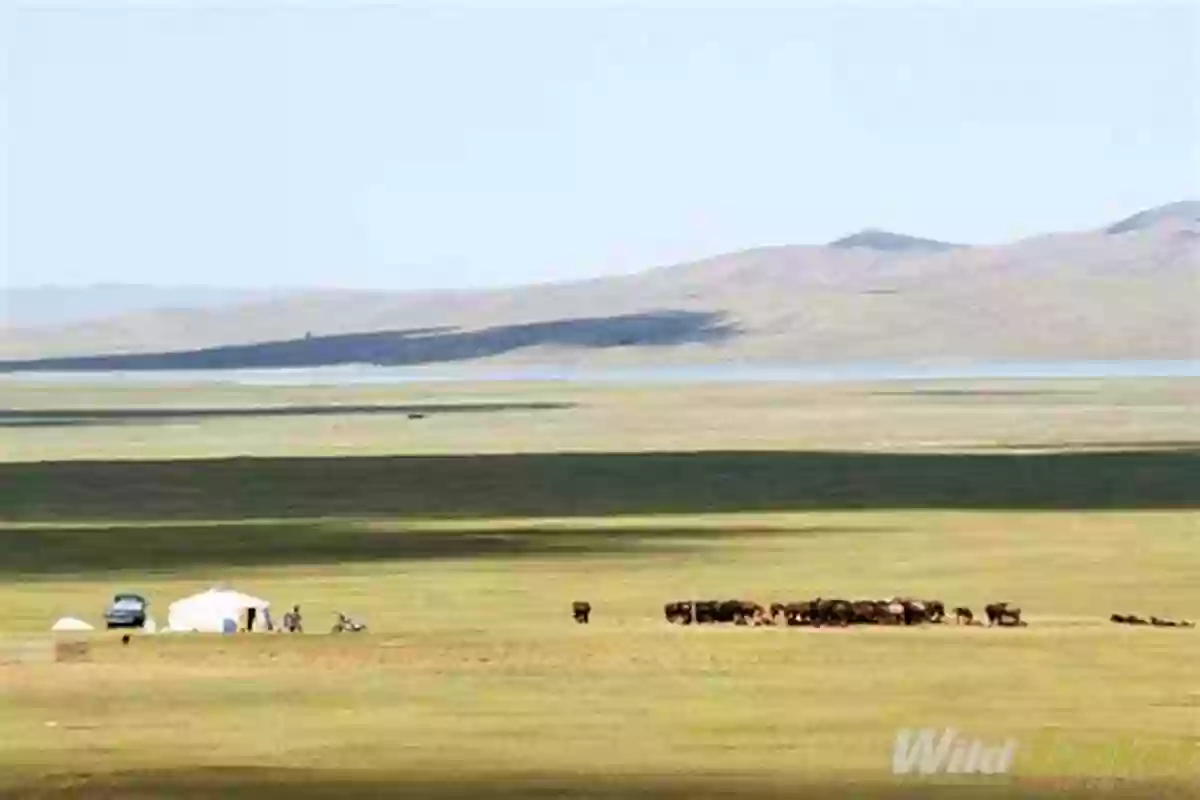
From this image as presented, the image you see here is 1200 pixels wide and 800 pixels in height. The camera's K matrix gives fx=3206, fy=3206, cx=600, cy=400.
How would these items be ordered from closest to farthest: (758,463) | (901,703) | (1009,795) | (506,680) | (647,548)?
1. (1009,795)
2. (901,703)
3. (506,680)
4. (647,548)
5. (758,463)

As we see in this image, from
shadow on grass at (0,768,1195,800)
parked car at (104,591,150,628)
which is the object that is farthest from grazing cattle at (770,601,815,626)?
shadow on grass at (0,768,1195,800)

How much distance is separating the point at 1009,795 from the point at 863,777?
124cm

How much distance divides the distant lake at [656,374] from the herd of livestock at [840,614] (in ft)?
323

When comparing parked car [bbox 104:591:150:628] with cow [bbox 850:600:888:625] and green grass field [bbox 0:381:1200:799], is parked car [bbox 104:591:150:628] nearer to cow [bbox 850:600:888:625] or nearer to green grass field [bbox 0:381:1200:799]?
green grass field [bbox 0:381:1200:799]

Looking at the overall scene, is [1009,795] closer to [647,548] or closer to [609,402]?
[647,548]

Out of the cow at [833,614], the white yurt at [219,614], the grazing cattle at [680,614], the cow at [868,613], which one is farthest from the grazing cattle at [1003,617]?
the white yurt at [219,614]

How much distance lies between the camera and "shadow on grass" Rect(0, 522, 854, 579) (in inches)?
1698

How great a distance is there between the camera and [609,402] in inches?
4232

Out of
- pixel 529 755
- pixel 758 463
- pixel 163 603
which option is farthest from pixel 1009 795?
pixel 758 463

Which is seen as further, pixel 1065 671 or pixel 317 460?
pixel 317 460

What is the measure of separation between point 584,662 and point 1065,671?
4.23 metres

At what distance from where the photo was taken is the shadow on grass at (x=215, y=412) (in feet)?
319

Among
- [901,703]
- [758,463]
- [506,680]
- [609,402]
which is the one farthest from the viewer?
[609,402]

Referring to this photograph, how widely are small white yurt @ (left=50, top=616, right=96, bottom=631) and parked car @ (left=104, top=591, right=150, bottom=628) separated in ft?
0.79
